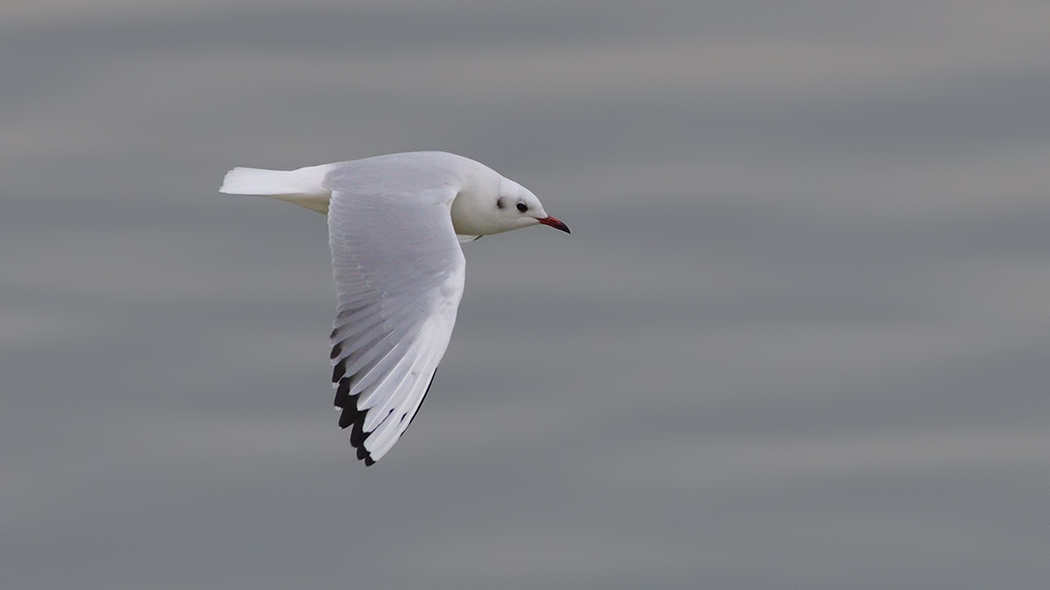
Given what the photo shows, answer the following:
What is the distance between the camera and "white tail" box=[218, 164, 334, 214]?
25.0 ft

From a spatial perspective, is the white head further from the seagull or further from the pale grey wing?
the pale grey wing

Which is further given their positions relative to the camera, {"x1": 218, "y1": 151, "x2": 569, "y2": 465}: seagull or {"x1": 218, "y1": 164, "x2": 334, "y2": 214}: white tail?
{"x1": 218, "y1": 164, "x2": 334, "y2": 214}: white tail

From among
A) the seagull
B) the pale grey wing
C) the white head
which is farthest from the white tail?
the white head

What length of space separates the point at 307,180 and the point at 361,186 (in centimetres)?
24

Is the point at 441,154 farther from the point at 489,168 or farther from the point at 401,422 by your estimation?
the point at 401,422

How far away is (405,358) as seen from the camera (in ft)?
22.8

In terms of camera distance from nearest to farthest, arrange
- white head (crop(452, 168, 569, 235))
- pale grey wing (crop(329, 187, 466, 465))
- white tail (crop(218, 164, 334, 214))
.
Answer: pale grey wing (crop(329, 187, 466, 465)) → white tail (crop(218, 164, 334, 214)) → white head (crop(452, 168, 569, 235))

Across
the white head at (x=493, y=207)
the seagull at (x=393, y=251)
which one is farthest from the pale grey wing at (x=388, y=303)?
the white head at (x=493, y=207)

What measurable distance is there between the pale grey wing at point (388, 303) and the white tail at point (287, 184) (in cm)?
16

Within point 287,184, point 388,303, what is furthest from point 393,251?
point 287,184

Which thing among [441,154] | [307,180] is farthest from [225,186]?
[441,154]

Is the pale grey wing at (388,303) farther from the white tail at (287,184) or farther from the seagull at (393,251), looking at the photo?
the white tail at (287,184)

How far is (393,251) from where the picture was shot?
23.7 feet

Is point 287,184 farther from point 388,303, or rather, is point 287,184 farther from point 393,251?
point 388,303
